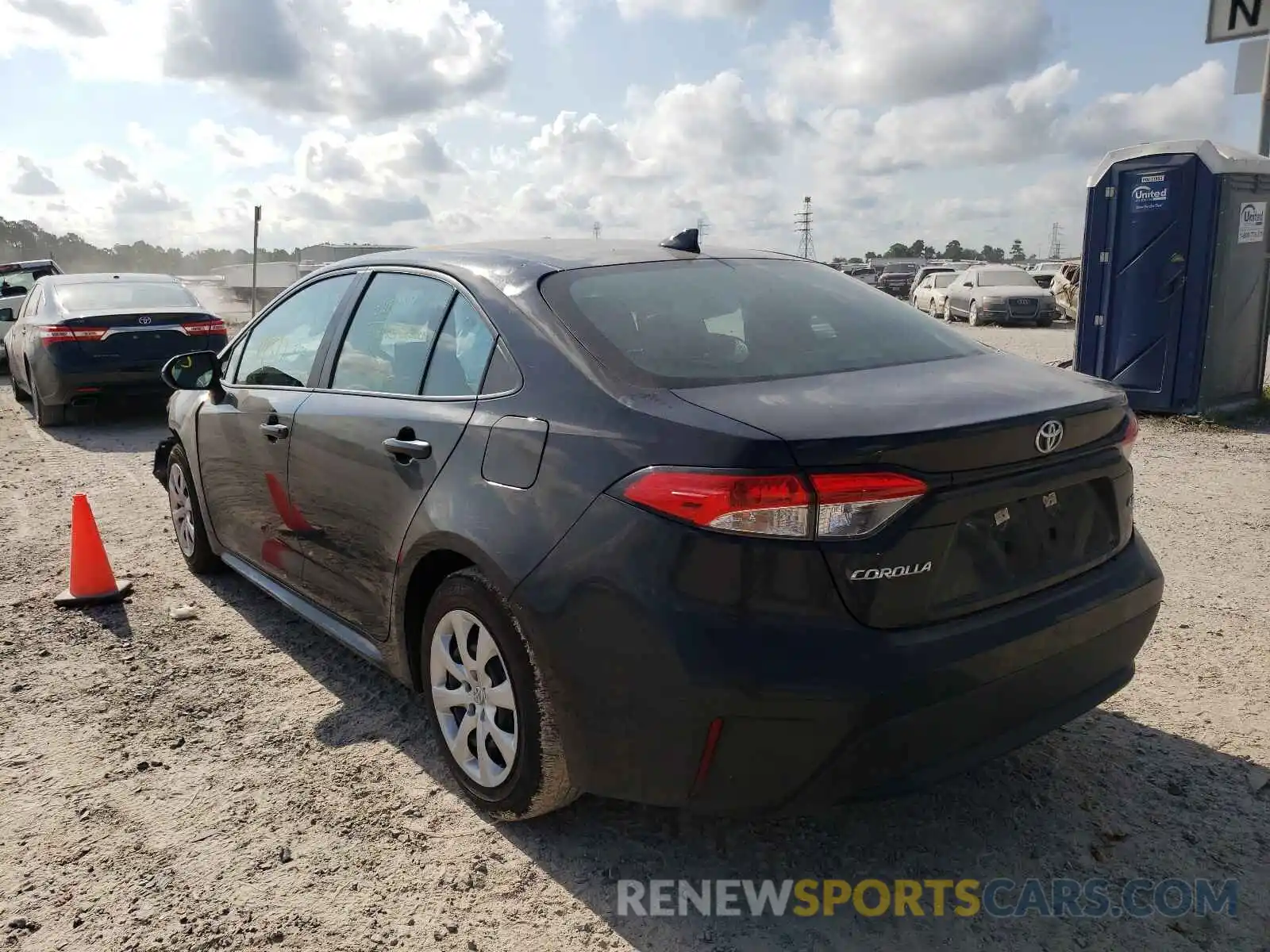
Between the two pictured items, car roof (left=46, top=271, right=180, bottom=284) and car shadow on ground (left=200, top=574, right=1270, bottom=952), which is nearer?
car shadow on ground (left=200, top=574, right=1270, bottom=952)

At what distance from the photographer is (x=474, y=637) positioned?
9.56 ft

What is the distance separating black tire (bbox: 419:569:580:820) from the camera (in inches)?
105

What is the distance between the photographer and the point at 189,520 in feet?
17.7

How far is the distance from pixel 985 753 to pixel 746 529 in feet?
2.85

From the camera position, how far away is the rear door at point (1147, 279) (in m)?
9.46

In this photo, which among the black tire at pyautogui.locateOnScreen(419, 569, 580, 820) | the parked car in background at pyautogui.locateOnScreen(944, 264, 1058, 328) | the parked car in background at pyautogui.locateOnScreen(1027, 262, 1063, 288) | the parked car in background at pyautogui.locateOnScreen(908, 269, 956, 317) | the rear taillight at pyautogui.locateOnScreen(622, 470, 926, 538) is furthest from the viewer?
the parked car in background at pyautogui.locateOnScreen(1027, 262, 1063, 288)

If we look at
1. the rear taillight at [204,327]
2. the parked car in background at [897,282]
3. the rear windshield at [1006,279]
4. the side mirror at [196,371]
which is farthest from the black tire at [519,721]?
the parked car in background at [897,282]

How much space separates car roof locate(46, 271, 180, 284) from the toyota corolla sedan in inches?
357

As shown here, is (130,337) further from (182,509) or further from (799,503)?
(799,503)

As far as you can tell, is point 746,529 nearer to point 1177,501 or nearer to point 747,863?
point 747,863

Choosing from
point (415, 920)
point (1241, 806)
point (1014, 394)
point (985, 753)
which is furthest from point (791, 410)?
point (1241, 806)

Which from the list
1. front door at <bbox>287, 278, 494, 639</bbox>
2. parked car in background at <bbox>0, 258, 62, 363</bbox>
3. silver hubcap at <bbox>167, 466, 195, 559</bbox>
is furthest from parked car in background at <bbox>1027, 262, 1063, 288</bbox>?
front door at <bbox>287, 278, 494, 639</bbox>

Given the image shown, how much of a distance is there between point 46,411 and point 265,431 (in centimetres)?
791

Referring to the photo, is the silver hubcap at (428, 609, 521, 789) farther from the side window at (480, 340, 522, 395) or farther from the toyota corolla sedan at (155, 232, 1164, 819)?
the side window at (480, 340, 522, 395)
